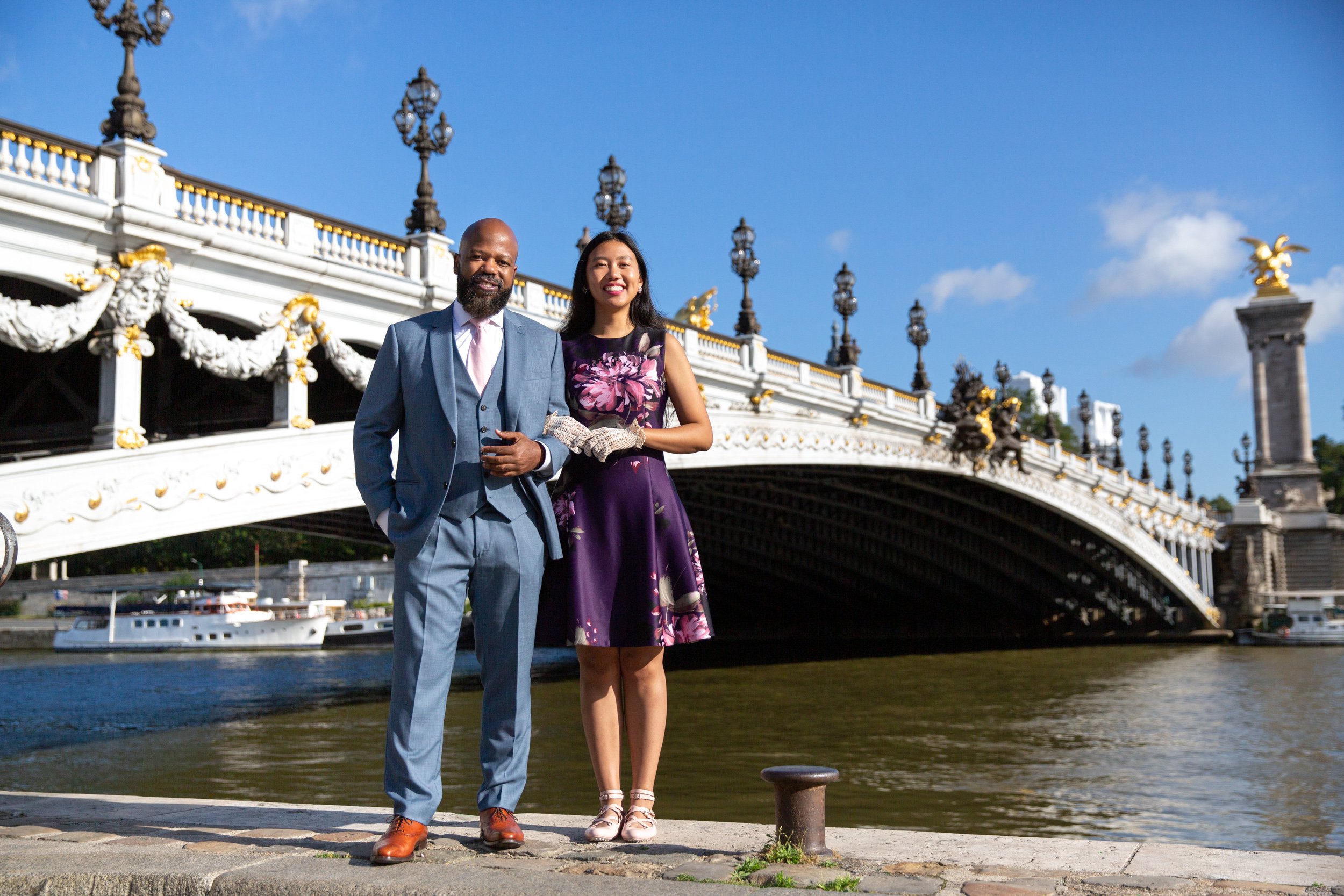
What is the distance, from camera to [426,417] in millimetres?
4039

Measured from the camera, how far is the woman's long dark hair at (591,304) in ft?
14.8

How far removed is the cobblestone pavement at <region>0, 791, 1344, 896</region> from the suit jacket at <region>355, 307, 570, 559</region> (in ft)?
3.25

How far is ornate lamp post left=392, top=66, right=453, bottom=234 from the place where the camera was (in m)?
15.1

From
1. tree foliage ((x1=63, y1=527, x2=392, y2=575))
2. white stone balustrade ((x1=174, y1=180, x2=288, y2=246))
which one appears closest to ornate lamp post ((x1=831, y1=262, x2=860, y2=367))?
white stone balustrade ((x1=174, y1=180, x2=288, y2=246))

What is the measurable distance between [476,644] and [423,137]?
12614 mm

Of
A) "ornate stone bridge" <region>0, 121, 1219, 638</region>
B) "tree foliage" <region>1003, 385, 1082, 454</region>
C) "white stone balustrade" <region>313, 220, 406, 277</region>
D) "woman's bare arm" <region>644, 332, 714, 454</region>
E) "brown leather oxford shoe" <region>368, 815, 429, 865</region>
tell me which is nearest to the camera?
Result: "brown leather oxford shoe" <region>368, 815, 429, 865</region>

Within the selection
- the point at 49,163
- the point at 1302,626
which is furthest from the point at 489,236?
the point at 1302,626

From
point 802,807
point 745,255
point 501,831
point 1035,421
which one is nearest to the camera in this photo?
point 802,807

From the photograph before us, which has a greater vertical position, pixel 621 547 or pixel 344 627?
pixel 621 547

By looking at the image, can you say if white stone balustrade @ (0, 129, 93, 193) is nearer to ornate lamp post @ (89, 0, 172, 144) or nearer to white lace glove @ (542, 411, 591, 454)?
ornate lamp post @ (89, 0, 172, 144)

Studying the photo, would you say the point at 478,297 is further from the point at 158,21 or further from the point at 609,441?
the point at 158,21

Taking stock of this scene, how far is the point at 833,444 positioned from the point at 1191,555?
30.2 meters

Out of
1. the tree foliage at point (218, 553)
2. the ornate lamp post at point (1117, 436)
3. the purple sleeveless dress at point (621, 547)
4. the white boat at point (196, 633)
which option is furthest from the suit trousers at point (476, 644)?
the tree foliage at point (218, 553)

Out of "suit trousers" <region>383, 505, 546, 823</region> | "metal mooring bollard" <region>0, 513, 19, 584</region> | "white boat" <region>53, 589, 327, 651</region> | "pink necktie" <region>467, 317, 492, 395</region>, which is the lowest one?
"white boat" <region>53, 589, 327, 651</region>
